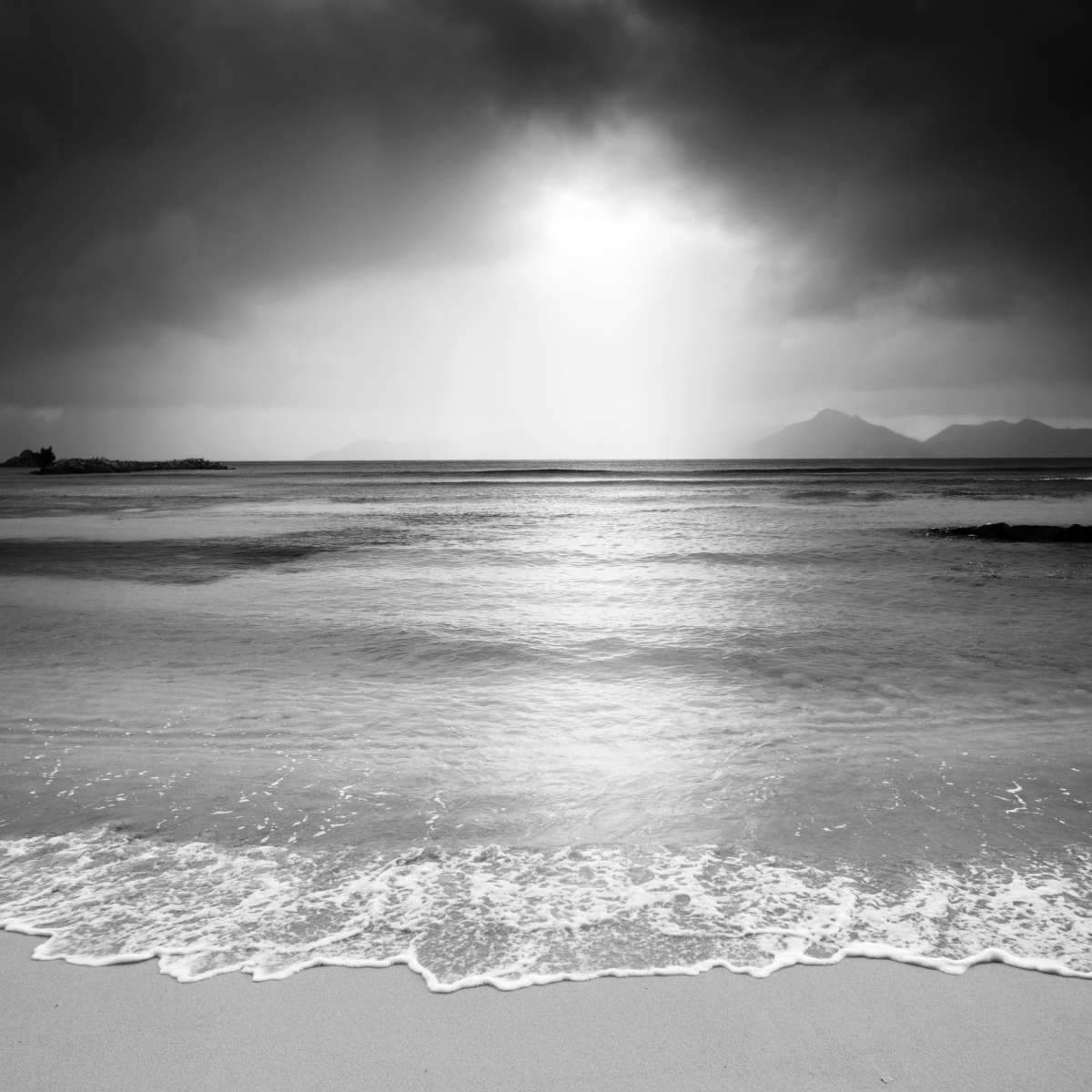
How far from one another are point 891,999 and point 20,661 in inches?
364

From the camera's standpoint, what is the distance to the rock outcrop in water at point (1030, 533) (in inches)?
839

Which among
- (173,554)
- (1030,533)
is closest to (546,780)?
(173,554)

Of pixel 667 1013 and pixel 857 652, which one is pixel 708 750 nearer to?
pixel 667 1013

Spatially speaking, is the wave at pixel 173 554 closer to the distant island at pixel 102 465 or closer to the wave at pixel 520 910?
the wave at pixel 520 910

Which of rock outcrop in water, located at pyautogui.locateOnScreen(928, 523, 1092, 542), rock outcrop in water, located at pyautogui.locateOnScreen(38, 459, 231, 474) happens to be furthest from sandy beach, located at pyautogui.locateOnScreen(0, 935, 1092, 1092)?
rock outcrop in water, located at pyautogui.locateOnScreen(38, 459, 231, 474)

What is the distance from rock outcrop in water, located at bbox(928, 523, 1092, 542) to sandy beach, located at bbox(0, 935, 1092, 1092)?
21858 mm

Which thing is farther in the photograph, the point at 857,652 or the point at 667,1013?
the point at 857,652

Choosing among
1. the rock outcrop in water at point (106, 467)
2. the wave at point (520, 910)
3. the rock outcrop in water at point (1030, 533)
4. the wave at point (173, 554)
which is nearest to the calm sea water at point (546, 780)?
the wave at point (520, 910)

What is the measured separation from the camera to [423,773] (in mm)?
5051

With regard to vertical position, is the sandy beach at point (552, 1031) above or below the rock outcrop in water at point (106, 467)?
below

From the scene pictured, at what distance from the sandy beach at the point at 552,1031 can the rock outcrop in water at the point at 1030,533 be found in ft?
71.7

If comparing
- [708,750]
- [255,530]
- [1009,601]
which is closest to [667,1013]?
[708,750]

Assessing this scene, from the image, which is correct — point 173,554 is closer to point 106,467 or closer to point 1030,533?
point 1030,533

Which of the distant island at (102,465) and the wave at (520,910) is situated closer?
the wave at (520,910)
